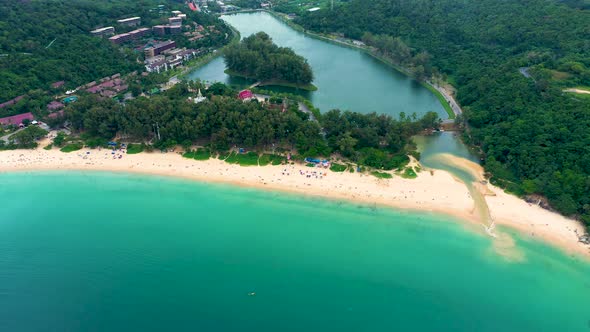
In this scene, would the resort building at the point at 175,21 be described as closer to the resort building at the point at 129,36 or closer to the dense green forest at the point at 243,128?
the resort building at the point at 129,36

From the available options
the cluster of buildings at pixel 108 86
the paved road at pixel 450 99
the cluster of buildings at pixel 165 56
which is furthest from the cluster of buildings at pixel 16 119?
the paved road at pixel 450 99

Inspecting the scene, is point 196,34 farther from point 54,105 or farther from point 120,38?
point 54,105

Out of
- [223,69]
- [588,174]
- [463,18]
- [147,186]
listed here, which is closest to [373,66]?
[463,18]

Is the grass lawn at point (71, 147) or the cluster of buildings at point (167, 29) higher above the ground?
the cluster of buildings at point (167, 29)

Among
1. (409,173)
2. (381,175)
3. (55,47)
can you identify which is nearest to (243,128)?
(381,175)

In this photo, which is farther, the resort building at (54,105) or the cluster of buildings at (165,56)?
the cluster of buildings at (165,56)
